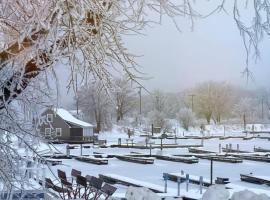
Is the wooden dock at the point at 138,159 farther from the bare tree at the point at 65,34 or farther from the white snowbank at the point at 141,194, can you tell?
the bare tree at the point at 65,34

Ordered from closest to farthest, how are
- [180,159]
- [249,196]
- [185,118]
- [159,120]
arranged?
1. [249,196]
2. [180,159]
3. [159,120]
4. [185,118]

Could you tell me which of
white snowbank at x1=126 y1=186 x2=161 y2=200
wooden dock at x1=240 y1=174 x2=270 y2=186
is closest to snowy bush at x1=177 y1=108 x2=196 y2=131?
wooden dock at x1=240 y1=174 x2=270 y2=186

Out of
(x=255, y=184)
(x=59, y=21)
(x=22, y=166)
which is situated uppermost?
(x=59, y=21)

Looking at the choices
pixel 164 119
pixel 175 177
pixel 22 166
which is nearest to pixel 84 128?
pixel 164 119

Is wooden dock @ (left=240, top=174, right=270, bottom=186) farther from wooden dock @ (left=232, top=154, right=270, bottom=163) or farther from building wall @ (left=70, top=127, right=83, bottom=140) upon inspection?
building wall @ (left=70, top=127, right=83, bottom=140)

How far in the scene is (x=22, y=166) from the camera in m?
5.14

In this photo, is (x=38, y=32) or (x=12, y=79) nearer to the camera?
(x=38, y=32)

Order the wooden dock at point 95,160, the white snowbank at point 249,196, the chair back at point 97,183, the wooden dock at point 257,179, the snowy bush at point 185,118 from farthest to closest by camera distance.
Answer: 1. the snowy bush at point 185,118
2. the wooden dock at point 95,160
3. the wooden dock at point 257,179
4. the chair back at point 97,183
5. the white snowbank at point 249,196

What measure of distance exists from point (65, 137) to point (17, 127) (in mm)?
53191

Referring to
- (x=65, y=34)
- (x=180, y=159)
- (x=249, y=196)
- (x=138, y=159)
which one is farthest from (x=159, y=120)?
(x=65, y=34)

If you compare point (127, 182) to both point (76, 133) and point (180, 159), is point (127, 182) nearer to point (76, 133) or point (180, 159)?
point (180, 159)

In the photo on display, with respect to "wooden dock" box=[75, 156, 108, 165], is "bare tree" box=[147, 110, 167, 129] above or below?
above

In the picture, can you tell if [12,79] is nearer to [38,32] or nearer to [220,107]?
[38,32]

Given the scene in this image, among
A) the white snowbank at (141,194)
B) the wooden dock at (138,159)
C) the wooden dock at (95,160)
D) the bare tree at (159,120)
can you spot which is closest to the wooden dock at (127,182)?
the wooden dock at (95,160)
